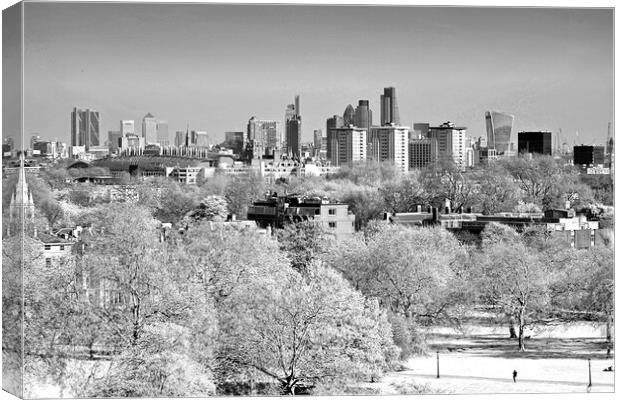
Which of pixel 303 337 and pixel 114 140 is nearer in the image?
pixel 303 337

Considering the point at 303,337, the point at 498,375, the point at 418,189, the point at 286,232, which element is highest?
the point at 418,189

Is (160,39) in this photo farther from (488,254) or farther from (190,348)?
(488,254)

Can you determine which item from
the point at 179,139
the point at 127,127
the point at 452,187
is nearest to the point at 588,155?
the point at 179,139

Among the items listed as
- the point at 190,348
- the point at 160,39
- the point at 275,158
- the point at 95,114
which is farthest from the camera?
the point at 275,158

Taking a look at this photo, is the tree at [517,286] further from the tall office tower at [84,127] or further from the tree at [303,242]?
the tall office tower at [84,127]

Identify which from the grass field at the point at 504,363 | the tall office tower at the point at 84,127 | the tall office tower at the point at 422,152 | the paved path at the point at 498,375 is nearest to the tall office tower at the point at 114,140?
the tall office tower at the point at 84,127

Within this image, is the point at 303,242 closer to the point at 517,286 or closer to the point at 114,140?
the point at 114,140

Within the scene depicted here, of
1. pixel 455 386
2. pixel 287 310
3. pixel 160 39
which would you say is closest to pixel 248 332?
pixel 287 310
